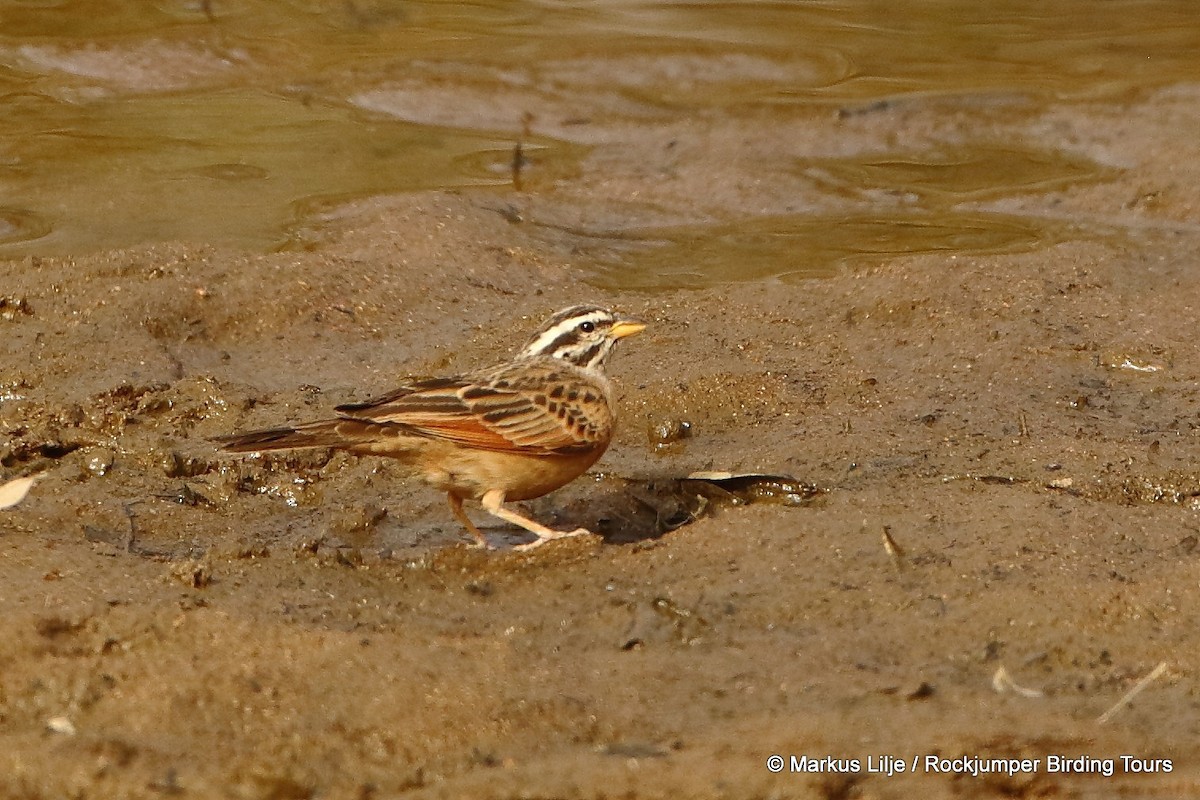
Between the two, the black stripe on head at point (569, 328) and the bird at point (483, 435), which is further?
the black stripe on head at point (569, 328)

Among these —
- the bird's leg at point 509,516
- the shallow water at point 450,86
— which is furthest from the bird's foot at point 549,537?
the shallow water at point 450,86

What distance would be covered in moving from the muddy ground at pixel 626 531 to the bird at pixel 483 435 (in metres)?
0.32

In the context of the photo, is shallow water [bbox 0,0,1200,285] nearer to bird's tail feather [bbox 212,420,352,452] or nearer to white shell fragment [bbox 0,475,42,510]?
white shell fragment [bbox 0,475,42,510]

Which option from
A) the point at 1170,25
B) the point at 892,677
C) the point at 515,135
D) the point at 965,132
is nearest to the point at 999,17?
the point at 1170,25

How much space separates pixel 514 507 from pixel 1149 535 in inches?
122

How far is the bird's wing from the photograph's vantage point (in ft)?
23.7

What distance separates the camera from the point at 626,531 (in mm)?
7582

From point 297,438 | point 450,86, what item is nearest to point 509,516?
point 297,438

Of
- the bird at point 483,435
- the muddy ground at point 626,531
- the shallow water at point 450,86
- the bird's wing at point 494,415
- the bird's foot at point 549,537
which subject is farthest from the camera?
the shallow water at point 450,86

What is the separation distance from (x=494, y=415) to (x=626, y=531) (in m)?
0.83

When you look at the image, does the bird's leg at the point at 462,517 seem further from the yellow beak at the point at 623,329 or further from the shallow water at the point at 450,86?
the shallow water at the point at 450,86

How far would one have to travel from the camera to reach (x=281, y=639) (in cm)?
536

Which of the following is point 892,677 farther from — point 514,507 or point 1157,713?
point 514,507

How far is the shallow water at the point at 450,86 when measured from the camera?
1220 centimetres
